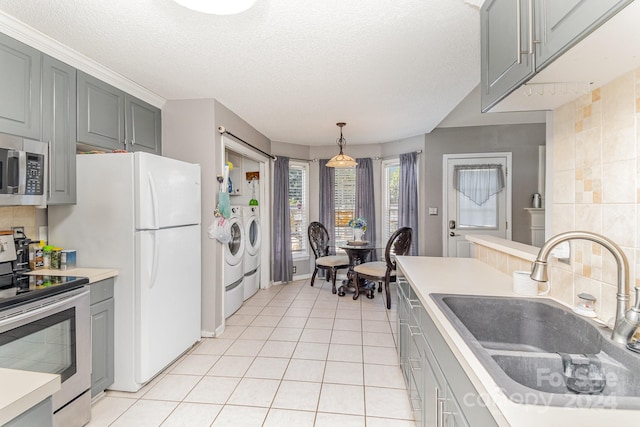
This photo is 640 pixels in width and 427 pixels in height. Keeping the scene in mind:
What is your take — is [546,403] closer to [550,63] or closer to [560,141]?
[550,63]

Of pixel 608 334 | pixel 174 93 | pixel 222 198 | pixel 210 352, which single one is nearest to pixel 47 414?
pixel 608 334

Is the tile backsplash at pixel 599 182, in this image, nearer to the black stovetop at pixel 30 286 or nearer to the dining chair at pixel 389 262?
the dining chair at pixel 389 262

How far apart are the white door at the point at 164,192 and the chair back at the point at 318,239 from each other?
2.37 metres

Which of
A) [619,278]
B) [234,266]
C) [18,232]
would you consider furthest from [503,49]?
[234,266]

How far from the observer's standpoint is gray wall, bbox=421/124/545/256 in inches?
176

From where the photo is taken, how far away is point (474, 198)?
4594 millimetres

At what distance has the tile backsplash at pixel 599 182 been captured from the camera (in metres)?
1.04

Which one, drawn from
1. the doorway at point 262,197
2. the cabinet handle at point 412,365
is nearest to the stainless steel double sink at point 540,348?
the cabinet handle at point 412,365

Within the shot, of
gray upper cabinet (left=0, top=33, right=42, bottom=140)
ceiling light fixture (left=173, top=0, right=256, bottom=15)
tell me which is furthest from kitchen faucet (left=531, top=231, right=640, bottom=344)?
gray upper cabinet (left=0, top=33, right=42, bottom=140)

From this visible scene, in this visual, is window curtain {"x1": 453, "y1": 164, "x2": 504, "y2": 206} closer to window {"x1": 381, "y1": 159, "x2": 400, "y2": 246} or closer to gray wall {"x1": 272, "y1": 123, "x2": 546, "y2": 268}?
gray wall {"x1": 272, "y1": 123, "x2": 546, "y2": 268}

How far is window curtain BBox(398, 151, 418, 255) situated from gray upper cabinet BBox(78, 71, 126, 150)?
3903mm

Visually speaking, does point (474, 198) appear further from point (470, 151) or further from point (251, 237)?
point (251, 237)

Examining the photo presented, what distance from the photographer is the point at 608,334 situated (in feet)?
3.29

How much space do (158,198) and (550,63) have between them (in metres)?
2.37
